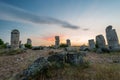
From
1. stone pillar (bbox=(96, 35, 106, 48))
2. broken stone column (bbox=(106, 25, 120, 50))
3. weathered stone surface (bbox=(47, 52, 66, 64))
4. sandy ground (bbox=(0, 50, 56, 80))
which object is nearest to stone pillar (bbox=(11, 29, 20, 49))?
sandy ground (bbox=(0, 50, 56, 80))

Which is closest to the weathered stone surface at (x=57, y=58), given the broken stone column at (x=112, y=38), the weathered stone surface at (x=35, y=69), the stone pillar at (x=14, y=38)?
the weathered stone surface at (x=35, y=69)

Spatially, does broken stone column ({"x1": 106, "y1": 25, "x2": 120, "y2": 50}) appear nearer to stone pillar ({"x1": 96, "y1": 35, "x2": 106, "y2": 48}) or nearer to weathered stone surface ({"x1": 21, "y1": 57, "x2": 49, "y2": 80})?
stone pillar ({"x1": 96, "y1": 35, "x2": 106, "y2": 48})

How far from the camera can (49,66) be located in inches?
261

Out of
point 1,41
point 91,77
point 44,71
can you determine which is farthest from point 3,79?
point 1,41

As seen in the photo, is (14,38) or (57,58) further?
(14,38)

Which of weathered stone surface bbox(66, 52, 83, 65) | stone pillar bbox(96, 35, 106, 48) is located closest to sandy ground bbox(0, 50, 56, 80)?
weathered stone surface bbox(66, 52, 83, 65)

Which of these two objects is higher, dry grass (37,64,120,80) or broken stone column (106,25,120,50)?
broken stone column (106,25,120,50)

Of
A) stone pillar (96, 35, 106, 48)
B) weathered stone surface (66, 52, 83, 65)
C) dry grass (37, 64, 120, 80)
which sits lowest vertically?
dry grass (37, 64, 120, 80)

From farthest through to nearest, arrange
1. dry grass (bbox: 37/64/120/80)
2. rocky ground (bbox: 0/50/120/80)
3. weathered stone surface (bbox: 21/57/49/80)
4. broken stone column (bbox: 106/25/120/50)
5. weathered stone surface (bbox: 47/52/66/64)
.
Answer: broken stone column (bbox: 106/25/120/50) < rocky ground (bbox: 0/50/120/80) < weathered stone surface (bbox: 47/52/66/64) < weathered stone surface (bbox: 21/57/49/80) < dry grass (bbox: 37/64/120/80)

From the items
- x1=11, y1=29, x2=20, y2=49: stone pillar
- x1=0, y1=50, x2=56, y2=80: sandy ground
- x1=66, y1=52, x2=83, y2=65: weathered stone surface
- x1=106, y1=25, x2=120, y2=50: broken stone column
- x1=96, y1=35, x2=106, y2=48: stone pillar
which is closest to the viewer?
x1=66, y1=52, x2=83, y2=65: weathered stone surface

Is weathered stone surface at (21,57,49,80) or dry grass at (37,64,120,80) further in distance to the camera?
weathered stone surface at (21,57,49,80)

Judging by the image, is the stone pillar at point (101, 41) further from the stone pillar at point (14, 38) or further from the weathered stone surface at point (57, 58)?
the weathered stone surface at point (57, 58)

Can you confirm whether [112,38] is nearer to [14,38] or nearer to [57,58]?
[14,38]

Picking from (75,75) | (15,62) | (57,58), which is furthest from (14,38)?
(75,75)
